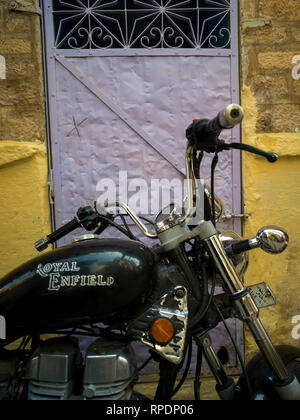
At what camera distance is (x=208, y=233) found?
5.02 feet

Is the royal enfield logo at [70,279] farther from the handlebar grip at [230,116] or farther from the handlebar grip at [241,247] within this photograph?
the handlebar grip at [230,116]

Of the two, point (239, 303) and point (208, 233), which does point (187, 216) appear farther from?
point (239, 303)

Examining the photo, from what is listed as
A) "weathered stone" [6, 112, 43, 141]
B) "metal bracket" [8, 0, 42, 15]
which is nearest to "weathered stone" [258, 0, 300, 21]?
"metal bracket" [8, 0, 42, 15]

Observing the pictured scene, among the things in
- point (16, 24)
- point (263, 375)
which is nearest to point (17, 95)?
point (16, 24)

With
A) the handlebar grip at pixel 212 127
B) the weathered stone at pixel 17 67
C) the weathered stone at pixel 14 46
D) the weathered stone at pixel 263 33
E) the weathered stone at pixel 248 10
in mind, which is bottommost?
the handlebar grip at pixel 212 127

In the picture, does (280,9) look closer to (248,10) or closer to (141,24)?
(248,10)

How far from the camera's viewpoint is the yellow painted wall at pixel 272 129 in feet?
9.53

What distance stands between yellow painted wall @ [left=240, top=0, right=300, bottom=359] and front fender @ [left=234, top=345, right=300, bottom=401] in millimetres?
1211

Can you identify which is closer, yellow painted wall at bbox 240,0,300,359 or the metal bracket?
the metal bracket

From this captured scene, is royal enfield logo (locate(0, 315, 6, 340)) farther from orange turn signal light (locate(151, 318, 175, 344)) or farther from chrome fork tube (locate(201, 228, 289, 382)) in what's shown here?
chrome fork tube (locate(201, 228, 289, 382))

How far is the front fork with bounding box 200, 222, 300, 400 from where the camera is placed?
149 centimetres

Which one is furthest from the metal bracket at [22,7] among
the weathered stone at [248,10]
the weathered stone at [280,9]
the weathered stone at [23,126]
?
the weathered stone at [280,9]

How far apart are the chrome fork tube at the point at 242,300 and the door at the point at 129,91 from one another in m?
1.42
